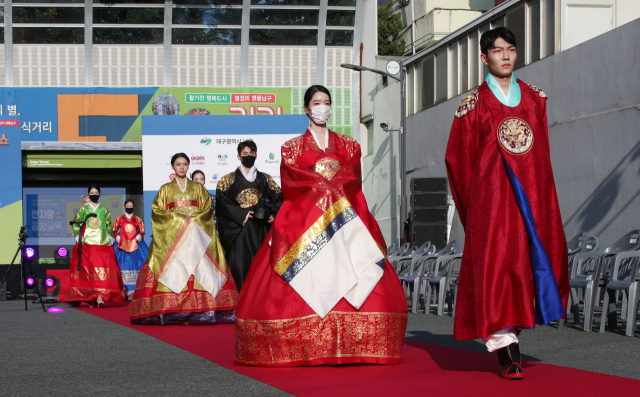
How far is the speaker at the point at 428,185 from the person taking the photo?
503 inches

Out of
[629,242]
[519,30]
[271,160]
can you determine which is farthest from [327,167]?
[519,30]

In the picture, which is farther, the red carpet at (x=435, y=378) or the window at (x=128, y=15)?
the window at (x=128, y=15)

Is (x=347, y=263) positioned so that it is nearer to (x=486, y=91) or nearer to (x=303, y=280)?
(x=303, y=280)

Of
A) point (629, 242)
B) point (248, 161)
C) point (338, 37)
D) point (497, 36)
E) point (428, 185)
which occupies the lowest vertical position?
point (629, 242)

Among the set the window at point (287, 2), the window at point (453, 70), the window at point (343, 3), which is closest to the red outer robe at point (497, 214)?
the window at point (453, 70)

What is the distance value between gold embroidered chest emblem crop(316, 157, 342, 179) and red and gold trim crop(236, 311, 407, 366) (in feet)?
2.45

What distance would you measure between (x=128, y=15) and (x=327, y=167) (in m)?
15.8

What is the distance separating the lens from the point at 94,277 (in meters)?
10.1

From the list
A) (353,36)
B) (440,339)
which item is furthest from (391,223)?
(440,339)

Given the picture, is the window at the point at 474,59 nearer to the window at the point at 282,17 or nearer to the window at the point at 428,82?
the window at the point at 428,82

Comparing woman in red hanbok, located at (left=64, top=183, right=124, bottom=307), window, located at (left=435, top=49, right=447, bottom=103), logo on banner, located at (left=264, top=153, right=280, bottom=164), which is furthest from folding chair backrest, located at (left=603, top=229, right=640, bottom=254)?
window, located at (left=435, top=49, right=447, bottom=103)

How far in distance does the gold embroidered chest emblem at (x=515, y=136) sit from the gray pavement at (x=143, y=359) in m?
1.12

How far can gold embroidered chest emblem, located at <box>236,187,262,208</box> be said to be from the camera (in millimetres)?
6465

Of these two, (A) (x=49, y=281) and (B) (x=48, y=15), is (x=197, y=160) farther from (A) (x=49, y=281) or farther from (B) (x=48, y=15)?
(B) (x=48, y=15)
